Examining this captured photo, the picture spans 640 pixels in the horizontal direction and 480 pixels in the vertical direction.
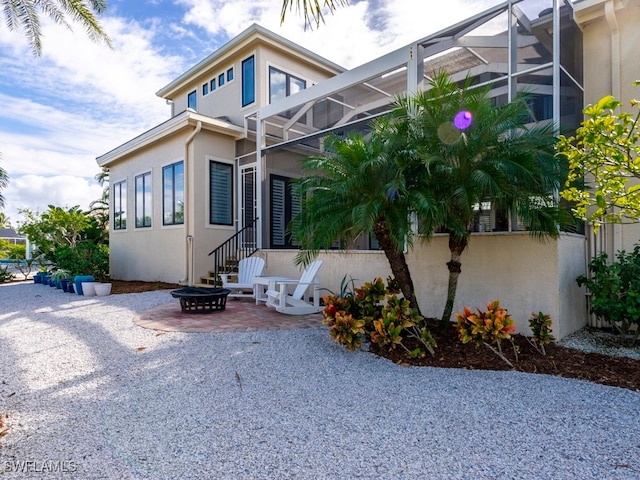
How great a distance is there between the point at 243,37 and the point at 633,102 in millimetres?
10028

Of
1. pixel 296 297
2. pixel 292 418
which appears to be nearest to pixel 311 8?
pixel 292 418

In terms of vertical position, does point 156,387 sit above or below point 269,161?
below

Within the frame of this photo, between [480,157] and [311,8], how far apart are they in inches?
97.9

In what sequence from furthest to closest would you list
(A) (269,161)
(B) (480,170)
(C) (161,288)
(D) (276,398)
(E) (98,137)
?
(E) (98,137) → (A) (269,161) → (C) (161,288) → (B) (480,170) → (D) (276,398)

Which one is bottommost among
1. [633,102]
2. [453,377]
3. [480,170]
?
[453,377]

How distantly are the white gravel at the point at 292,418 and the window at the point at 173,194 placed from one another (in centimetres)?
653

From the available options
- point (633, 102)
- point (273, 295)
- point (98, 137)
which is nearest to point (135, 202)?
point (98, 137)

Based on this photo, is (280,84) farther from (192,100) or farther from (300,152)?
(192,100)

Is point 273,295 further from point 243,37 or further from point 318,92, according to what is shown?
point 243,37

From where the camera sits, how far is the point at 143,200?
12734 millimetres

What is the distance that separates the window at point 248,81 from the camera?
36.9ft

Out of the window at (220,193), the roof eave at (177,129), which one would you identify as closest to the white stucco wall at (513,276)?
the window at (220,193)

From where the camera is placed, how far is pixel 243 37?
11.0 metres

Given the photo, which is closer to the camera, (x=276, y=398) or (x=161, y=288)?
(x=276, y=398)
